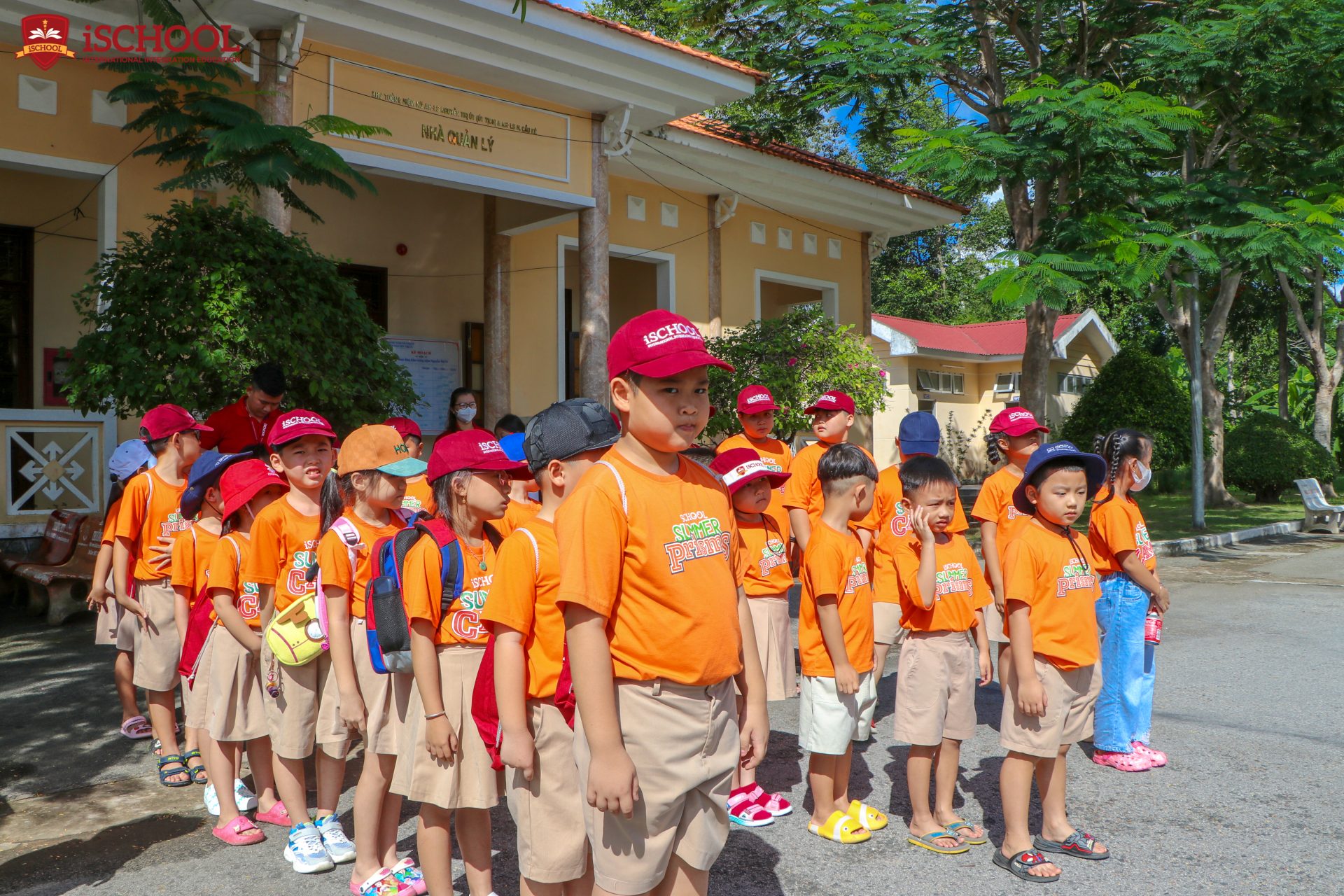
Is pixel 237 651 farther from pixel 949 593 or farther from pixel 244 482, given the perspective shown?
pixel 949 593

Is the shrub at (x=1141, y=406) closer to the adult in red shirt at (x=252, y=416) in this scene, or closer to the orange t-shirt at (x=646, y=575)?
the adult in red shirt at (x=252, y=416)

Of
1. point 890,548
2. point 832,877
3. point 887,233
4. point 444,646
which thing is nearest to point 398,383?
point 890,548

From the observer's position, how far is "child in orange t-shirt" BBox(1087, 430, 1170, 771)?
15.3ft

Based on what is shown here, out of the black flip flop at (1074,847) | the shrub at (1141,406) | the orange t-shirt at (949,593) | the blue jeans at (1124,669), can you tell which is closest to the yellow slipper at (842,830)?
the black flip flop at (1074,847)

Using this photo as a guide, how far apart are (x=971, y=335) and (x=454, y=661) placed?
30.7 meters

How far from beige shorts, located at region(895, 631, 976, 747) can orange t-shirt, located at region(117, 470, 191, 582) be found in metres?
3.36

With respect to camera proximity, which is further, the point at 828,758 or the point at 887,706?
the point at 887,706

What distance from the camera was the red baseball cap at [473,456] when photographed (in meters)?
2.99

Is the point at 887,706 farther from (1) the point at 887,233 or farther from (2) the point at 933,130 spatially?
(1) the point at 887,233

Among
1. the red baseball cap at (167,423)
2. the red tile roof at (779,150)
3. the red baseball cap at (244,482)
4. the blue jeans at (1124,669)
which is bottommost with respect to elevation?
the blue jeans at (1124,669)

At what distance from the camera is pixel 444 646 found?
3.10 m

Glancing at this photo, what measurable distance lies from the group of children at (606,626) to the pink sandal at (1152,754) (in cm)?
2

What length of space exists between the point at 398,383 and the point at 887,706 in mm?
3820

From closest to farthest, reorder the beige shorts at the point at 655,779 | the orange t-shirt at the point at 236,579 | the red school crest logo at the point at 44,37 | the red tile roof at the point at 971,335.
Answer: the beige shorts at the point at 655,779 → the orange t-shirt at the point at 236,579 → the red school crest logo at the point at 44,37 → the red tile roof at the point at 971,335
